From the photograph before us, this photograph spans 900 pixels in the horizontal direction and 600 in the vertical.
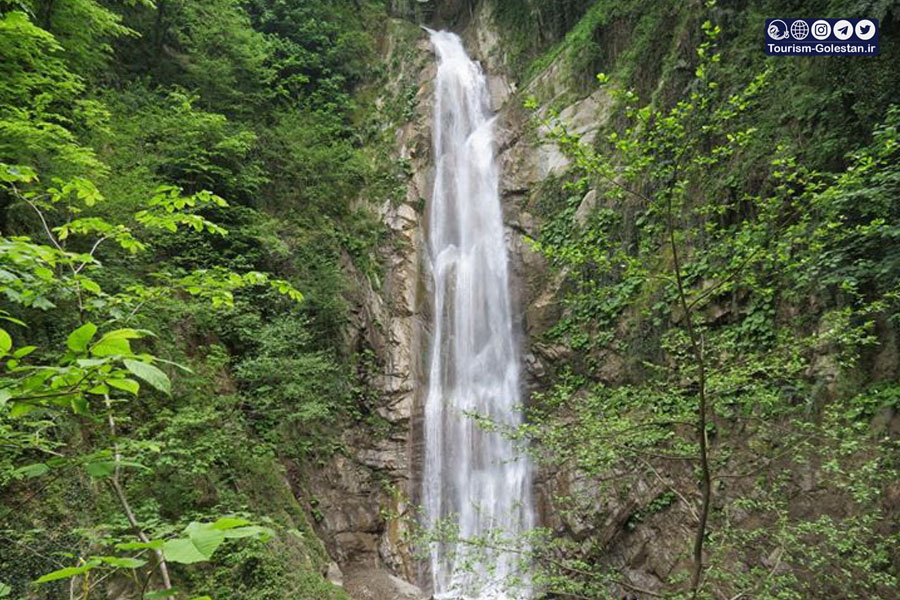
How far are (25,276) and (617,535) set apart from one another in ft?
30.5

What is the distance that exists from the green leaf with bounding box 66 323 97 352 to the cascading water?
8655 millimetres

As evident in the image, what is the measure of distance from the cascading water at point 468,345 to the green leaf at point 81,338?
341 inches

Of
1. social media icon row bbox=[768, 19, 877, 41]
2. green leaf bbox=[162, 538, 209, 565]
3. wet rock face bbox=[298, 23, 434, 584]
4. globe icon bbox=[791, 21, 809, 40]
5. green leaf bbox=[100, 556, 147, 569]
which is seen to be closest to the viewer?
green leaf bbox=[162, 538, 209, 565]

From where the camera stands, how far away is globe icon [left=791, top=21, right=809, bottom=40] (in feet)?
23.2

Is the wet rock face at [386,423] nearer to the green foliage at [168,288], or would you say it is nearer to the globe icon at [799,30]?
the green foliage at [168,288]

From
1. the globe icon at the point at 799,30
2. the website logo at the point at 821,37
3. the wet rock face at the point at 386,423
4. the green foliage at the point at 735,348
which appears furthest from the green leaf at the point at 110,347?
the globe icon at the point at 799,30

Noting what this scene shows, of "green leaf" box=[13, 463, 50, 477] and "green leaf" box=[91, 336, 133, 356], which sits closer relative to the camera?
"green leaf" box=[91, 336, 133, 356]

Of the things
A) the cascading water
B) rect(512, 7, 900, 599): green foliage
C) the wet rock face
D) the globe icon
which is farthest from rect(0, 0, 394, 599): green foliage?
the globe icon

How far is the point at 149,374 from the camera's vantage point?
113 cm

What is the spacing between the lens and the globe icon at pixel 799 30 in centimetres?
707

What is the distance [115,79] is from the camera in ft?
34.4

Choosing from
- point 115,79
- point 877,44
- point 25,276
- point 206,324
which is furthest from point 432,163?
point 25,276

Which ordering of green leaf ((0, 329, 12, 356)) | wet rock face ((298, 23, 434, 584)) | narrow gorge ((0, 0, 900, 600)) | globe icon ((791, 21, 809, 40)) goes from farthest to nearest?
wet rock face ((298, 23, 434, 584)) < globe icon ((791, 21, 809, 40)) < narrow gorge ((0, 0, 900, 600)) < green leaf ((0, 329, 12, 356))

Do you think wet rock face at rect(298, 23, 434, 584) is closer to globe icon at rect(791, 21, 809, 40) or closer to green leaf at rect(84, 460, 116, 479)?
green leaf at rect(84, 460, 116, 479)
